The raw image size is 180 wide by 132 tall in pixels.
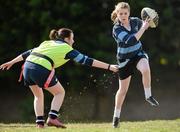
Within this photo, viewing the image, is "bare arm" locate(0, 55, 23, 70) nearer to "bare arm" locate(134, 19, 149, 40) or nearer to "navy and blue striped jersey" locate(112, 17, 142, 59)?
"navy and blue striped jersey" locate(112, 17, 142, 59)

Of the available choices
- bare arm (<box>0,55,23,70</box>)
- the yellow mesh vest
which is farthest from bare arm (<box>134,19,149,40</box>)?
bare arm (<box>0,55,23,70</box>)

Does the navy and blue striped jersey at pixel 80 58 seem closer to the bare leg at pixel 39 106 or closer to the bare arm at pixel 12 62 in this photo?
the bare leg at pixel 39 106

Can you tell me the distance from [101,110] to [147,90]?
915 centimetres

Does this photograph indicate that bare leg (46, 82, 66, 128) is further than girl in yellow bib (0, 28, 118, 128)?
Yes

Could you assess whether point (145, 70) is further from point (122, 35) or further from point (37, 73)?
point (37, 73)

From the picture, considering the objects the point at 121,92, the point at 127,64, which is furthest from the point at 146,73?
the point at 121,92

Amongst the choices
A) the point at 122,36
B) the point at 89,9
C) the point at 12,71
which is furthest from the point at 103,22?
the point at 122,36

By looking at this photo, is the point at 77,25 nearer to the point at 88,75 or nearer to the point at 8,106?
the point at 88,75

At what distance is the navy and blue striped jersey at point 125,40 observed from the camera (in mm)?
8594

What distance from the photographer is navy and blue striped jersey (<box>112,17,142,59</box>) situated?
8594 millimetres

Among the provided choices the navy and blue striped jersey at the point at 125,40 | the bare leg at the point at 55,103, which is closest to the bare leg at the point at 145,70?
the navy and blue striped jersey at the point at 125,40

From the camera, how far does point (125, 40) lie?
336 inches

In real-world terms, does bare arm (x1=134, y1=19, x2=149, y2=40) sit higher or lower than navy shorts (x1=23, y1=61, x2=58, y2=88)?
higher

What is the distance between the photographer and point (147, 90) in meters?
8.66
